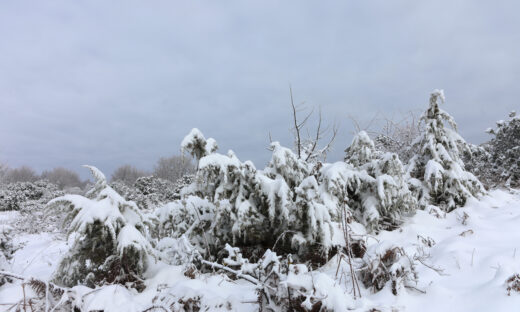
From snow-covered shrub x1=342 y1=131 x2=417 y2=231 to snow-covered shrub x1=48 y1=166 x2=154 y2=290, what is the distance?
2999 millimetres

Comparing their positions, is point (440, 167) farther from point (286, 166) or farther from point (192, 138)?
point (192, 138)

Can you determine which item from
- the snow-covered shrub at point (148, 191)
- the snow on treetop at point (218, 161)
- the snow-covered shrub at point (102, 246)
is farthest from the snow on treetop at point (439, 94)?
the snow-covered shrub at point (148, 191)

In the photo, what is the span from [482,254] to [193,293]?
2.80 meters

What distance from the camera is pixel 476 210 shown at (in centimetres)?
534

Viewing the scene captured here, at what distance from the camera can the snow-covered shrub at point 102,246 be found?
2670 millimetres

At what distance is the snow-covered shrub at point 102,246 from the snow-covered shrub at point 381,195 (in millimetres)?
2999

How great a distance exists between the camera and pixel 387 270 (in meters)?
2.34

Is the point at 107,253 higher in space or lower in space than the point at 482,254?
lower

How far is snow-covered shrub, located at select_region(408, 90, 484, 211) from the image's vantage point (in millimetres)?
5719

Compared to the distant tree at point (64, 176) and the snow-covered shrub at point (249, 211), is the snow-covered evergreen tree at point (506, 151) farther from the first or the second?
the distant tree at point (64, 176)

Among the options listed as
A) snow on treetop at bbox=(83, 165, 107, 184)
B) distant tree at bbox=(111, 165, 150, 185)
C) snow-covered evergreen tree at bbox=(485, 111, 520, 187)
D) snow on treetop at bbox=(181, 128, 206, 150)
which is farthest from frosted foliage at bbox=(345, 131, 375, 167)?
distant tree at bbox=(111, 165, 150, 185)

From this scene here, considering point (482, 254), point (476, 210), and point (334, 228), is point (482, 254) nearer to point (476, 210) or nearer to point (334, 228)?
point (334, 228)

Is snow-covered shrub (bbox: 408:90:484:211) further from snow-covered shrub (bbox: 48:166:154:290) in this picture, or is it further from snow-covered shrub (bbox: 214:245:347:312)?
snow-covered shrub (bbox: 48:166:154:290)

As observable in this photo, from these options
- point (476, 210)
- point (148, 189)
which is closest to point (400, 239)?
point (476, 210)
